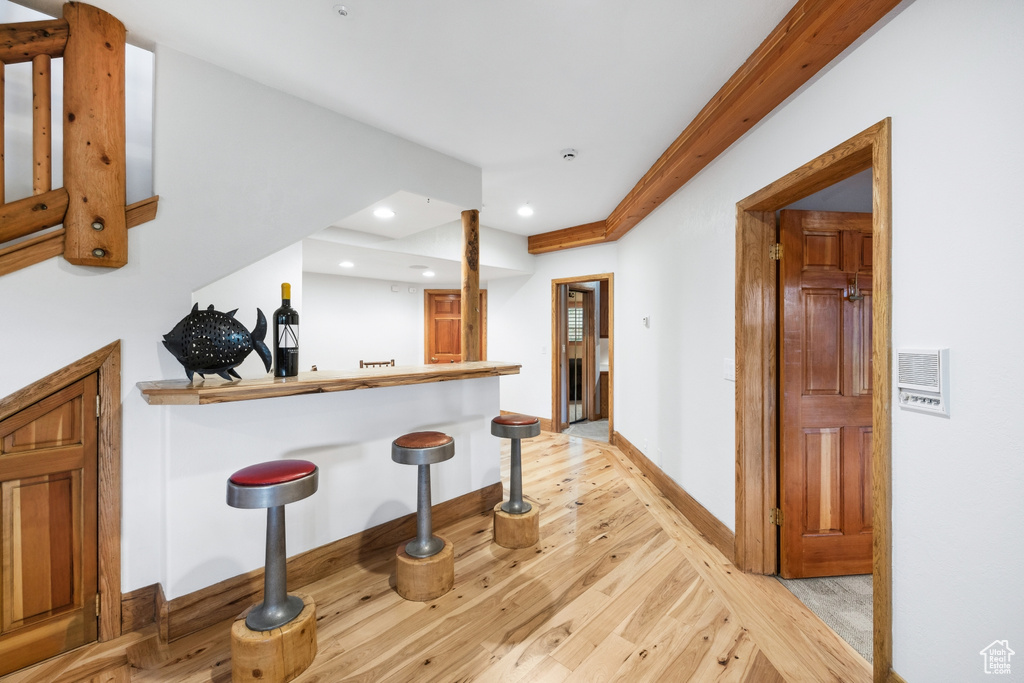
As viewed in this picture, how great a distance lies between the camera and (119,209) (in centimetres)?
171

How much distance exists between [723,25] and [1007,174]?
1.16 m

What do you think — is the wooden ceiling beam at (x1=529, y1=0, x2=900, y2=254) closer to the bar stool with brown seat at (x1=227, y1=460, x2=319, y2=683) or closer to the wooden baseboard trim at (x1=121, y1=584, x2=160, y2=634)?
the bar stool with brown seat at (x1=227, y1=460, x2=319, y2=683)

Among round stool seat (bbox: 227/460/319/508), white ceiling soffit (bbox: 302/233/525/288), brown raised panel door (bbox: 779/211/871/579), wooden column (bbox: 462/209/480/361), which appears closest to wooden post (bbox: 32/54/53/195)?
round stool seat (bbox: 227/460/319/508)

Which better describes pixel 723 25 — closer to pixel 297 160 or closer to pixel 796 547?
pixel 297 160

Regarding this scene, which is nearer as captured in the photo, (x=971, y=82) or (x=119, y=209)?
(x=971, y=82)

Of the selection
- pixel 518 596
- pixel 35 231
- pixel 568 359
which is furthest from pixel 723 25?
pixel 568 359

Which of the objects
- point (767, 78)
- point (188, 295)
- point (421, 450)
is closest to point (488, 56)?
point (767, 78)

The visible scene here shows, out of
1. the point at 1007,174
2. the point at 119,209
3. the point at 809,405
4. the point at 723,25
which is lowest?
the point at 809,405

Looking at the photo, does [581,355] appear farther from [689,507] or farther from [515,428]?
[515,428]

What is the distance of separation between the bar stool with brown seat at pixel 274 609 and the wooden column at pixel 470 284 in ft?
5.34

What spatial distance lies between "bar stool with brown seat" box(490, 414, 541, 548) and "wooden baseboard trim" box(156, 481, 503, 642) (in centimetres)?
41

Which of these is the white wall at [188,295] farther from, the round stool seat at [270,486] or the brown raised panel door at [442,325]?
the brown raised panel door at [442,325]

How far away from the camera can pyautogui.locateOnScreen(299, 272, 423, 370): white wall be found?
545cm

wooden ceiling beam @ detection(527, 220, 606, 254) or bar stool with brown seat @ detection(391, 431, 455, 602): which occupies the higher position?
wooden ceiling beam @ detection(527, 220, 606, 254)
